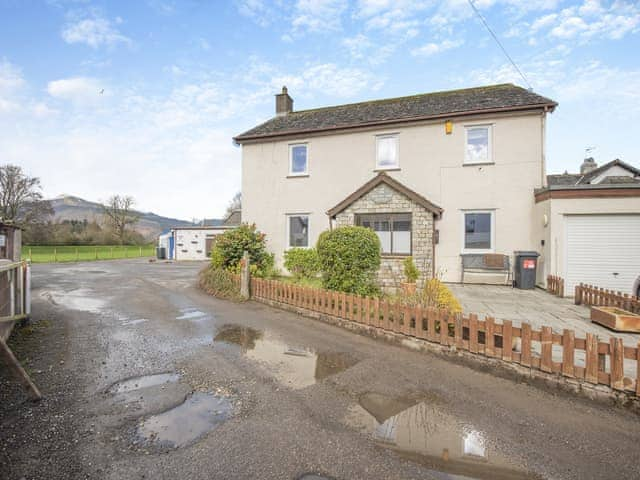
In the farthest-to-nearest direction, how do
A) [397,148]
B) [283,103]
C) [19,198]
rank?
1. [19,198]
2. [283,103]
3. [397,148]

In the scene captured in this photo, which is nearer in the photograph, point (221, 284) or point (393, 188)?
point (221, 284)

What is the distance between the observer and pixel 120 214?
57000 millimetres

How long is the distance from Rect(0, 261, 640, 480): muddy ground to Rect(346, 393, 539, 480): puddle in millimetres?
16

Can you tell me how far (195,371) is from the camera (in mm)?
5039

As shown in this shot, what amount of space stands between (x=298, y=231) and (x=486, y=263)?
28.2ft

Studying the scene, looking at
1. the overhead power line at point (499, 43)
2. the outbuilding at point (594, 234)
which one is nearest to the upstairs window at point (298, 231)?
the outbuilding at point (594, 234)

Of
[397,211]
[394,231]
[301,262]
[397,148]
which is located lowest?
[301,262]

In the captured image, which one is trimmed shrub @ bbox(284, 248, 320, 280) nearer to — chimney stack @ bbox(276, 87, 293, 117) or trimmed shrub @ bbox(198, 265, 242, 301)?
trimmed shrub @ bbox(198, 265, 242, 301)

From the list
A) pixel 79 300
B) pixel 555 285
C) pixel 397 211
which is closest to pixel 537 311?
pixel 555 285

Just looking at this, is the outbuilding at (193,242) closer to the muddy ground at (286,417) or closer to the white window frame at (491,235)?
the white window frame at (491,235)

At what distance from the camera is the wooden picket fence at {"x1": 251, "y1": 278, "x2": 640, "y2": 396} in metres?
4.09

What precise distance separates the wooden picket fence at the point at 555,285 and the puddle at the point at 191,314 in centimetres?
1099

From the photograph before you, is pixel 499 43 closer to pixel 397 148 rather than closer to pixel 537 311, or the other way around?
pixel 397 148

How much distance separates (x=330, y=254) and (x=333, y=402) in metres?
4.86
